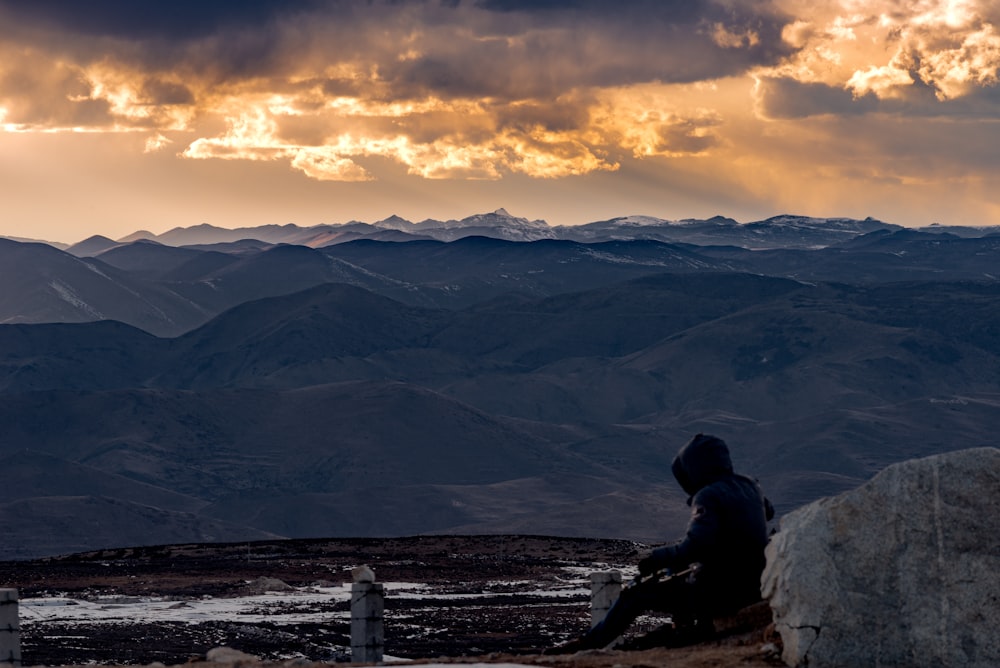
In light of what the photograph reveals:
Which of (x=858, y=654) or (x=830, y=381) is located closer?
(x=858, y=654)

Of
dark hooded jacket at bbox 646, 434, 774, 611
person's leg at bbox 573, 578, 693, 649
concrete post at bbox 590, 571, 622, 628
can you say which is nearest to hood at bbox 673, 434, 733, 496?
dark hooded jacket at bbox 646, 434, 774, 611

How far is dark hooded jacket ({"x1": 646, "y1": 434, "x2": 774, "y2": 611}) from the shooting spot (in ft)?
39.2

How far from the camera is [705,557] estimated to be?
1207 centimetres

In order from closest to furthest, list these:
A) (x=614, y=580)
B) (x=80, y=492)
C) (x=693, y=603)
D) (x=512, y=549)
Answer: (x=693, y=603) < (x=614, y=580) < (x=512, y=549) < (x=80, y=492)

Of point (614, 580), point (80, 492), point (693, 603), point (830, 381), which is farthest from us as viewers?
point (830, 381)

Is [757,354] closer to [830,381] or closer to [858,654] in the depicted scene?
[830,381]

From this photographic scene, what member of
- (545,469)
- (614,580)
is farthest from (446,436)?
(614,580)

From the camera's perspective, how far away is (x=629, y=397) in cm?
18100

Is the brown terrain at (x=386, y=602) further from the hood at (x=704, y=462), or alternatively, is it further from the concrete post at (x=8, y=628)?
the concrete post at (x=8, y=628)

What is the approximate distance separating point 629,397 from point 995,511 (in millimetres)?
170509

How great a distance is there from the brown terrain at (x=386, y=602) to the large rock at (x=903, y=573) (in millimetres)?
519

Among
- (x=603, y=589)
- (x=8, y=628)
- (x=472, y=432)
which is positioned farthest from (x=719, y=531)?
(x=472, y=432)

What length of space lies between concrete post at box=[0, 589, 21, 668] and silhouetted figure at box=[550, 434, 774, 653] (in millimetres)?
7807

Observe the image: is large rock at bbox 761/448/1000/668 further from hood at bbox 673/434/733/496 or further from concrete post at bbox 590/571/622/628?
concrete post at bbox 590/571/622/628
